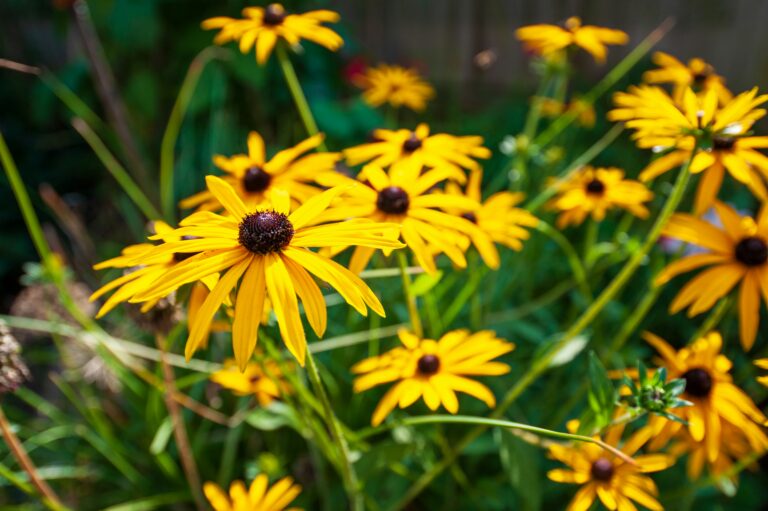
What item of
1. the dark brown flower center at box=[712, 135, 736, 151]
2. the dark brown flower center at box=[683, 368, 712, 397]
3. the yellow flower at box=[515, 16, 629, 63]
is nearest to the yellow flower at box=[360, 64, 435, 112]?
the yellow flower at box=[515, 16, 629, 63]

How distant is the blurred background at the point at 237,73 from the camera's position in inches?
94.7

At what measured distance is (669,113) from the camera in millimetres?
811

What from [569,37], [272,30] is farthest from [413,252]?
[569,37]

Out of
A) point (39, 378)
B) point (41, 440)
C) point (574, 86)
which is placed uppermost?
point (574, 86)

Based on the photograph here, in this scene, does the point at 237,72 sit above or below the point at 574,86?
above

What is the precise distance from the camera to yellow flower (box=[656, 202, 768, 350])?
84 centimetres

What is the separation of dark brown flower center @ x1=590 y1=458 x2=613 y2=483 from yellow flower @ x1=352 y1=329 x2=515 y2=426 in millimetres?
140

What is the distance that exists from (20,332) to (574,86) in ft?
7.66

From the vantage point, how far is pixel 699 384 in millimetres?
859

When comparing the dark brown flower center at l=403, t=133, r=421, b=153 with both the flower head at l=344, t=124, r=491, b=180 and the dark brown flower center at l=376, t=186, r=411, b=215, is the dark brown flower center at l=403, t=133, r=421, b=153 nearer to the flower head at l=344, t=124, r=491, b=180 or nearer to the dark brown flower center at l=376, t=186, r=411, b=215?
the flower head at l=344, t=124, r=491, b=180

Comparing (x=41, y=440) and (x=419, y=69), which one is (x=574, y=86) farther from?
(x=41, y=440)

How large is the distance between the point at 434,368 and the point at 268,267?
31 centimetres

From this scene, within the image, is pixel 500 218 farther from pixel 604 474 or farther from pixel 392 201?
pixel 604 474

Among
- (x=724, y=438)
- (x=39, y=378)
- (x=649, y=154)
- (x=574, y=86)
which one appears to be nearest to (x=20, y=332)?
(x=39, y=378)
